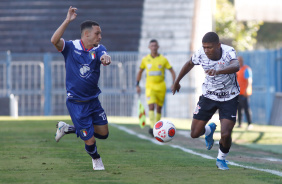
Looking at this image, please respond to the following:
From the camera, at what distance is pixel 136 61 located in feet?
85.8

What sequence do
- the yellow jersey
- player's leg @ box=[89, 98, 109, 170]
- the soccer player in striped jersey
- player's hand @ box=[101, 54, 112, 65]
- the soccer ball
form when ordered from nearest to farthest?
1. player's hand @ box=[101, 54, 112, 65]
2. player's leg @ box=[89, 98, 109, 170]
3. the soccer player in striped jersey
4. the soccer ball
5. the yellow jersey

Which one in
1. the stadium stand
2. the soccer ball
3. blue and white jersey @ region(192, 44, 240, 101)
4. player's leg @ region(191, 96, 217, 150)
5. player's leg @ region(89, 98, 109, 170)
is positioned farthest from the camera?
the stadium stand

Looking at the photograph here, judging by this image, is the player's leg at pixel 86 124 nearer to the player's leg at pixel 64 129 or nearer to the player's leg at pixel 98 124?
the player's leg at pixel 98 124

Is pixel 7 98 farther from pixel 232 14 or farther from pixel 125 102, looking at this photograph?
pixel 232 14

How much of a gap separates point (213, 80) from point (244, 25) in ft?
147

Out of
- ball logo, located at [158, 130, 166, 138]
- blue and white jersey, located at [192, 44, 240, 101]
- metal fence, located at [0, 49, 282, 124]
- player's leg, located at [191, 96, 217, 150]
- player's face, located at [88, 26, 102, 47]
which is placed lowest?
metal fence, located at [0, 49, 282, 124]

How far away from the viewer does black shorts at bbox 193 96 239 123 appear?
9.05 metres

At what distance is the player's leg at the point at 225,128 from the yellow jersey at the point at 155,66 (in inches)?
272

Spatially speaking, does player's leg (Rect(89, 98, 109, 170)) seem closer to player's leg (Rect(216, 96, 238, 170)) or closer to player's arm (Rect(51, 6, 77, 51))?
player's arm (Rect(51, 6, 77, 51))

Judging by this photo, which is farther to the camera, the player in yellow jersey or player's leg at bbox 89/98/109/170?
the player in yellow jersey

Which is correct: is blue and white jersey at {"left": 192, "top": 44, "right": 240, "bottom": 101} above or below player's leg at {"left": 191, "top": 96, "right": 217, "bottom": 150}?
above

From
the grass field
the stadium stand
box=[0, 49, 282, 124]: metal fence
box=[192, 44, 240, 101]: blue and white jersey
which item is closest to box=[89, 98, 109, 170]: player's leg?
the grass field

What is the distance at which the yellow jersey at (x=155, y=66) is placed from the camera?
1599 centimetres

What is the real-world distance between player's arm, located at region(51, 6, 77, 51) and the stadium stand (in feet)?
66.8
